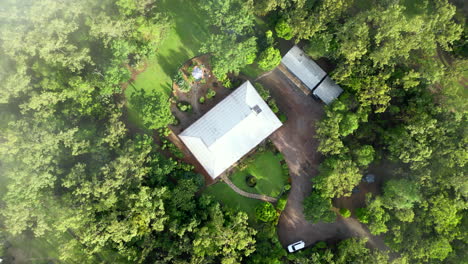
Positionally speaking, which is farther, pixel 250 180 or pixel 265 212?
pixel 250 180

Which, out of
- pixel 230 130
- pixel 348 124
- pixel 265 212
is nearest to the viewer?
pixel 348 124

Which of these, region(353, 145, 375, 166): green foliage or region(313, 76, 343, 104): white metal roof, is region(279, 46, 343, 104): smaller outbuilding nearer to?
region(313, 76, 343, 104): white metal roof

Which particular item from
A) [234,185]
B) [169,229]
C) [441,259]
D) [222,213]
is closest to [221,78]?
[234,185]

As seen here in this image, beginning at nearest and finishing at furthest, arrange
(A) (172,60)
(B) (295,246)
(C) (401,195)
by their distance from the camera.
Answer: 1. (C) (401,195)
2. (B) (295,246)
3. (A) (172,60)

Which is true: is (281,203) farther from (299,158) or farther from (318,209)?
(299,158)

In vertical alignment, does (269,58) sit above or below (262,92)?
above

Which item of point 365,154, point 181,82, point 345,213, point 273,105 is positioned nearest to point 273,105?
point 273,105

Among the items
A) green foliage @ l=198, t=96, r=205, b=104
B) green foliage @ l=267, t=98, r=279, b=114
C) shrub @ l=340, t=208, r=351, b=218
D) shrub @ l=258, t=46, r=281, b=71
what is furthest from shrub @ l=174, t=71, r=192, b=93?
shrub @ l=340, t=208, r=351, b=218
